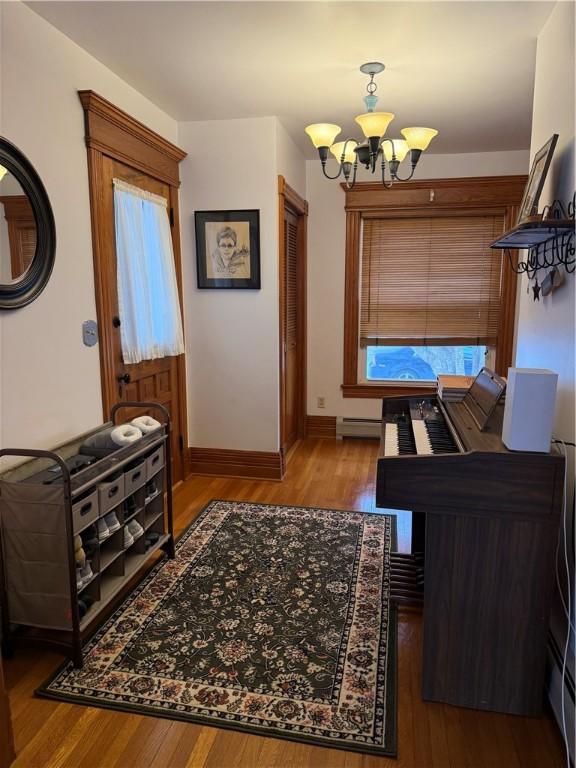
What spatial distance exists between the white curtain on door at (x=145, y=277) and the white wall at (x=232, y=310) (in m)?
0.30

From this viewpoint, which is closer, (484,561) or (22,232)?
(484,561)

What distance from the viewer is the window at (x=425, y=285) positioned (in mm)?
4566

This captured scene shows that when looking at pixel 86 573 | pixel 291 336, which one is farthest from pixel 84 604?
pixel 291 336

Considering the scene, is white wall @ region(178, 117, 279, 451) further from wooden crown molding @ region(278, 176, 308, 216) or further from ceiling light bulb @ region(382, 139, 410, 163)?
ceiling light bulb @ region(382, 139, 410, 163)

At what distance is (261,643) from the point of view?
2125 mm

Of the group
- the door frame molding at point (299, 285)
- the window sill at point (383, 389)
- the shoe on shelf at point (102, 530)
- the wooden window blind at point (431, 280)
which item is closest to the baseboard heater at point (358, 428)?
the window sill at point (383, 389)

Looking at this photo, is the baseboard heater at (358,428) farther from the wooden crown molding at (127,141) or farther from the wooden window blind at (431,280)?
the wooden crown molding at (127,141)

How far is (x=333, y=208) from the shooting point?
4758 mm

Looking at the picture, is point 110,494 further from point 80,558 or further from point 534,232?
point 534,232

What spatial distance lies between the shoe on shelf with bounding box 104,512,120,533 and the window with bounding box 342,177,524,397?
3.05 metres

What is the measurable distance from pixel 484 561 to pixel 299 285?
3451 mm

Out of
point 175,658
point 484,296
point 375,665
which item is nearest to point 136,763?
point 175,658

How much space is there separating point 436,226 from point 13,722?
4469 millimetres

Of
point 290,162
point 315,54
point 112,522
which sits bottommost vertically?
point 112,522
